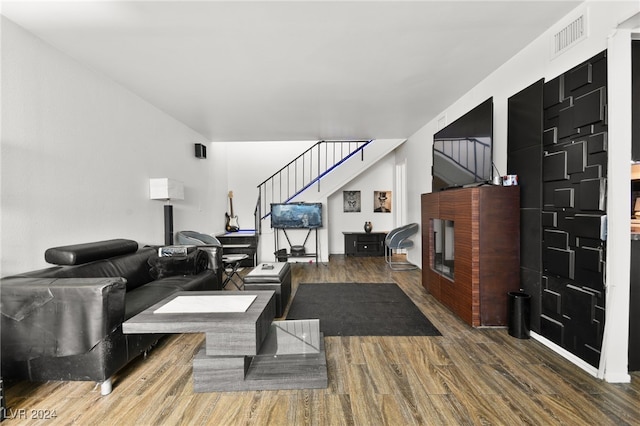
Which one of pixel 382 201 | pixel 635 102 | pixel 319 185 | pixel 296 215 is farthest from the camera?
pixel 382 201

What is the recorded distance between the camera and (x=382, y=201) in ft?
26.8

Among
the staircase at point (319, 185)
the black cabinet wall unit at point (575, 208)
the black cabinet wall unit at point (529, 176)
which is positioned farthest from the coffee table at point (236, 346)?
the staircase at point (319, 185)

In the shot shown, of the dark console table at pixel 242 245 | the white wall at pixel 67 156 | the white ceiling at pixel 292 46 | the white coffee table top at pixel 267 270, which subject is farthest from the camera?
the dark console table at pixel 242 245

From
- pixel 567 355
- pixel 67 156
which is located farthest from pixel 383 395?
pixel 67 156

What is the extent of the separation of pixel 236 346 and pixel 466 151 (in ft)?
10.3

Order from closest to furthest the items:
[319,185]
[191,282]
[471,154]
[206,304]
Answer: [206,304]
[191,282]
[471,154]
[319,185]

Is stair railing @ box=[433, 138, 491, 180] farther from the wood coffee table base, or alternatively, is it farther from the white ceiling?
the wood coffee table base

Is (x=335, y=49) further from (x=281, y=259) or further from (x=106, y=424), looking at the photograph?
(x=281, y=259)

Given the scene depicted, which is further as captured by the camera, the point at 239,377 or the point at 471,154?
the point at 471,154

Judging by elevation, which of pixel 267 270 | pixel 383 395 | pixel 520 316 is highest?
pixel 267 270

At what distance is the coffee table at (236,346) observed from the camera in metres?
1.90

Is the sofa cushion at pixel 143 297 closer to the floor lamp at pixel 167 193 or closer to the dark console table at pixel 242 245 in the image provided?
the floor lamp at pixel 167 193

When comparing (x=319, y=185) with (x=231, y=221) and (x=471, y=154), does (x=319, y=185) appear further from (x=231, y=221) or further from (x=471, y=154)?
(x=471, y=154)

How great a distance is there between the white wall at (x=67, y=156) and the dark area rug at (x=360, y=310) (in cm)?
239
